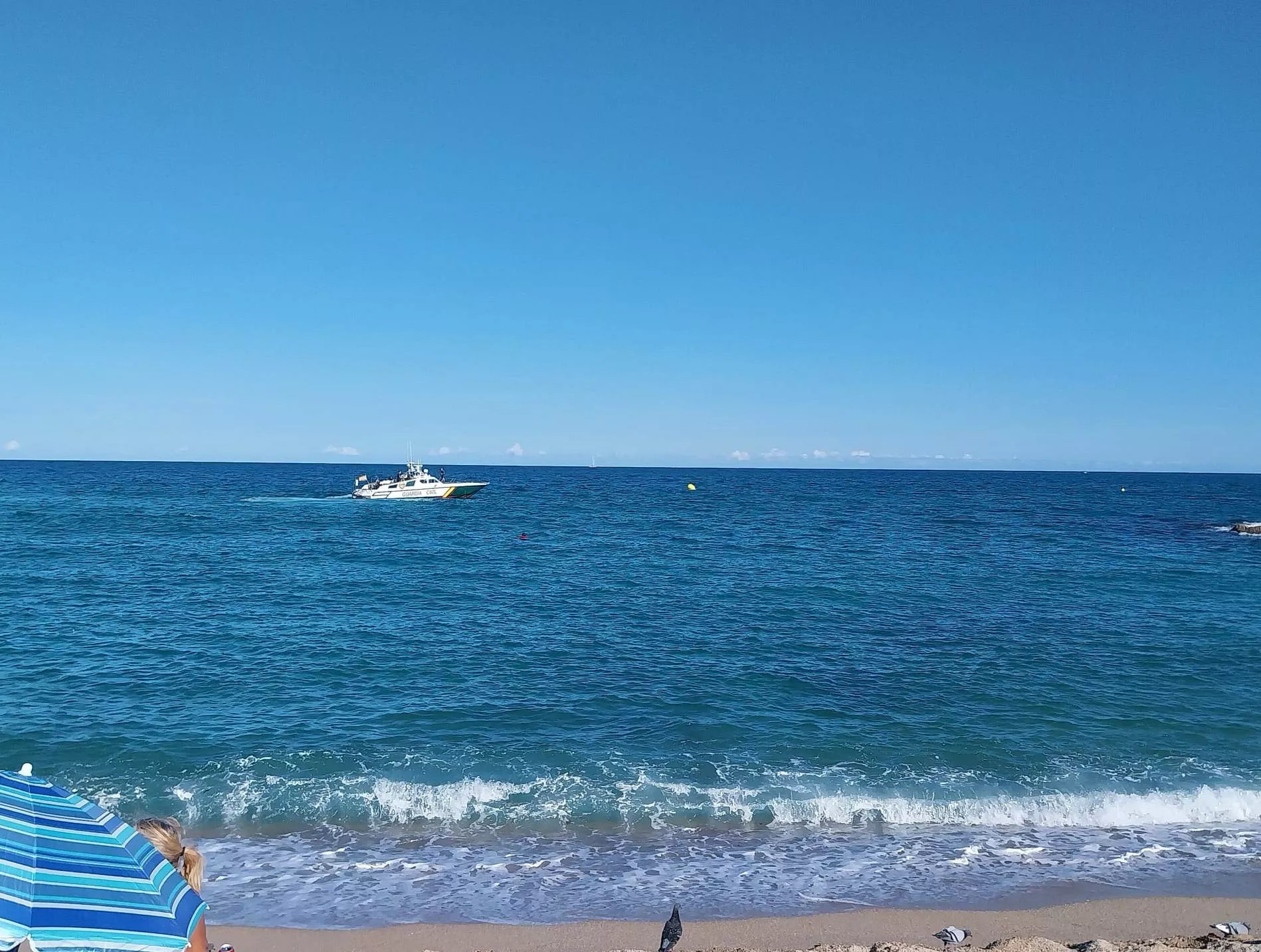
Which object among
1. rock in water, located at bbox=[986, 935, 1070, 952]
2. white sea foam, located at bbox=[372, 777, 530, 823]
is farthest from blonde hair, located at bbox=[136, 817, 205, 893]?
rock in water, located at bbox=[986, 935, 1070, 952]

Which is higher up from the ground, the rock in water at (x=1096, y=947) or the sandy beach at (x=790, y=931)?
the rock in water at (x=1096, y=947)

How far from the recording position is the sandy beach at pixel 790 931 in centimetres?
1028

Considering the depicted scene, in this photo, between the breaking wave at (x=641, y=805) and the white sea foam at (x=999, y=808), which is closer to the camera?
the breaking wave at (x=641, y=805)

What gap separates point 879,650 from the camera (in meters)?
24.1

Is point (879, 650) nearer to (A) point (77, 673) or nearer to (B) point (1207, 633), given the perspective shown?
(B) point (1207, 633)

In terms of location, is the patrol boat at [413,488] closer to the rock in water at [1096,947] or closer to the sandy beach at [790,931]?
the sandy beach at [790,931]

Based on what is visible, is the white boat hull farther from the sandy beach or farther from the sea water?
the sandy beach

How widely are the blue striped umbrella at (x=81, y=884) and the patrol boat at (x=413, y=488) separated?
75081mm

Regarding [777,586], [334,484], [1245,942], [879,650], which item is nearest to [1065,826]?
[1245,942]

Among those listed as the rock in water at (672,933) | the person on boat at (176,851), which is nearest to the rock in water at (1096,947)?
the rock in water at (672,933)

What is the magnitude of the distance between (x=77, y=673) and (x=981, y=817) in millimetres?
21273

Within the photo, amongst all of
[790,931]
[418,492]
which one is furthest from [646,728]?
[418,492]

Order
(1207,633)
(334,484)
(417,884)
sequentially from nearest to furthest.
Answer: (417,884) → (1207,633) → (334,484)

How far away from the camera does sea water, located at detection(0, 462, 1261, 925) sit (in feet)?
40.2
